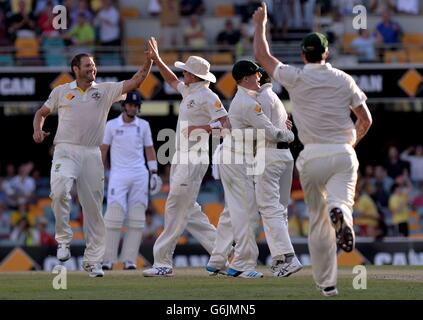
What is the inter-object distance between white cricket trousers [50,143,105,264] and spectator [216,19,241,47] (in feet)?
41.7

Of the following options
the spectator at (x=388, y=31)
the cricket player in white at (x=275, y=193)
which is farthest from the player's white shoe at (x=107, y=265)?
the spectator at (x=388, y=31)

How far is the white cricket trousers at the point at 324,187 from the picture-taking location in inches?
475

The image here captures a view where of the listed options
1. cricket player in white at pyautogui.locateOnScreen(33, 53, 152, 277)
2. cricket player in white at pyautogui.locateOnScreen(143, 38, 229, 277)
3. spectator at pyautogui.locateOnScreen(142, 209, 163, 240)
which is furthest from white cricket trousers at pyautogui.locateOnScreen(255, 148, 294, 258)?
spectator at pyautogui.locateOnScreen(142, 209, 163, 240)

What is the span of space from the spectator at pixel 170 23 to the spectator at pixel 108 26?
95 centimetres

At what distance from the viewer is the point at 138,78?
15125 millimetres

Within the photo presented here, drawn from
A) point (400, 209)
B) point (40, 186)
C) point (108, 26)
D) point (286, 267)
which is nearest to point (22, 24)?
point (108, 26)

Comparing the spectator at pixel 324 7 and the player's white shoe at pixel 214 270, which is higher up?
the spectator at pixel 324 7

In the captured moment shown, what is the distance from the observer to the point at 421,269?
1709cm

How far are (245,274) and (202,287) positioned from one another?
1408 millimetres

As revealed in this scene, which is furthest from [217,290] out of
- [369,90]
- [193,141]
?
[369,90]

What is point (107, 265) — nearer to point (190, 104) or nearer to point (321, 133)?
point (190, 104)

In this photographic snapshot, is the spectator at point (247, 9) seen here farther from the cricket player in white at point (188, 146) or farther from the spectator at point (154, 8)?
the cricket player in white at point (188, 146)

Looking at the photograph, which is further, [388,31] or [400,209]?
[388,31]
